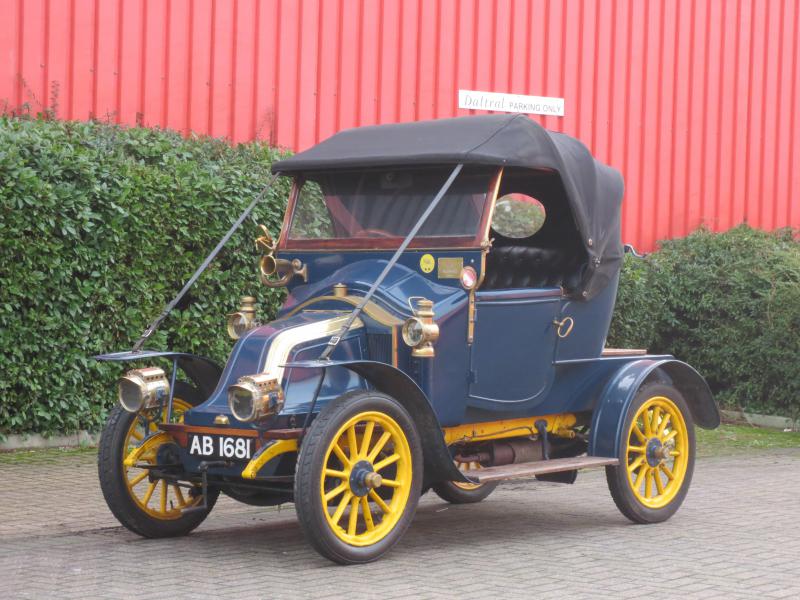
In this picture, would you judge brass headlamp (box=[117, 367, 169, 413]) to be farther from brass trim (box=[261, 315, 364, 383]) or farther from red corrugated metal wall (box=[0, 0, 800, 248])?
red corrugated metal wall (box=[0, 0, 800, 248])

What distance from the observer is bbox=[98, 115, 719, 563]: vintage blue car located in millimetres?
6688

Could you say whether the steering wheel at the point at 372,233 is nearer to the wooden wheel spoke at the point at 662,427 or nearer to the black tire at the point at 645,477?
the black tire at the point at 645,477

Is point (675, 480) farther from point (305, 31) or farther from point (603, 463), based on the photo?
point (305, 31)

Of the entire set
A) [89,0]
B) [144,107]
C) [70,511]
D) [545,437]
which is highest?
[89,0]

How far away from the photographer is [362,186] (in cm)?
806

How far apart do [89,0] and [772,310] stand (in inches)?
315

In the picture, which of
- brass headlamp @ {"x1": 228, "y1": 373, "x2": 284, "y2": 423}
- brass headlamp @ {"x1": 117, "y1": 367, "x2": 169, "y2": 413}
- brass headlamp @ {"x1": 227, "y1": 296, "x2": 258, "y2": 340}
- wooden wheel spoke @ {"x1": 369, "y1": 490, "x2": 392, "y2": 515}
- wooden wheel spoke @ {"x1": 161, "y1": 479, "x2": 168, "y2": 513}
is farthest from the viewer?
brass headlamp @ {"x1": 227, "y1": 296, "x2": 258, "y2": 340}

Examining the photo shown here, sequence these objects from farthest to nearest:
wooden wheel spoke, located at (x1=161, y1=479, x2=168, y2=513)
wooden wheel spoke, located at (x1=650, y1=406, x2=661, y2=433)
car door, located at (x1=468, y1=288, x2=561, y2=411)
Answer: wooden wheel spoke, located at (x1=650, y1=406, x2=661, y2=433) → car door, located at (x1=468, y1=288, x2=561, y2=411) → wooden wheel spoke, located at (x1=161, y1=479, x2=168, y2=513)

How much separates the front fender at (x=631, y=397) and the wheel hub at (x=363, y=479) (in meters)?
1.86

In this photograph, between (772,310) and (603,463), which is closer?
(603,463)

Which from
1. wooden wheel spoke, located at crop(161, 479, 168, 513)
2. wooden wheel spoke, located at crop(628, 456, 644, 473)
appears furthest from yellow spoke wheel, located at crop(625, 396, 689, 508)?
wooden wheel spoke, located at crop(161, 479, 168, 513)

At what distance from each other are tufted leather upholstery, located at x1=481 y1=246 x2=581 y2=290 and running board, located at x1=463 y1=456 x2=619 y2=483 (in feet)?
3.99

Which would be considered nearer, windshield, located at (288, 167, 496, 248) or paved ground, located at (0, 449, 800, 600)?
paved ground, located at (0, 449, 800, 600)

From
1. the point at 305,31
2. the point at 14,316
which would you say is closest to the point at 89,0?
the point at 305,31
